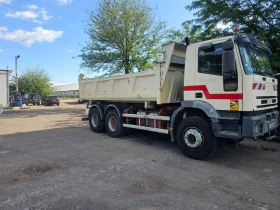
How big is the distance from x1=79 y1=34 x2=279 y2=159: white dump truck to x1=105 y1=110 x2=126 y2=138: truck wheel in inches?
32.4

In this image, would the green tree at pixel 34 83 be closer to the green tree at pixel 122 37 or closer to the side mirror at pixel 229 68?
the green tree at pixel 122 37

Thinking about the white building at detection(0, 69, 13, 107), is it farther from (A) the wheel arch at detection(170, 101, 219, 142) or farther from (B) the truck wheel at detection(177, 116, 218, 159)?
(B) the truck wheel at detection(177, 116, 218, 159)

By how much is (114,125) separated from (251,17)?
7139 mm

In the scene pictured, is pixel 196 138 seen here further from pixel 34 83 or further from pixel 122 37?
pixel 34 83

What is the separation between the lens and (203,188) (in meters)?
4.35

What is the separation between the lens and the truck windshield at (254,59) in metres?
5.29

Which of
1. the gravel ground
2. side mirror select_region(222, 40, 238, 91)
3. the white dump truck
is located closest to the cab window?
the white dump truck

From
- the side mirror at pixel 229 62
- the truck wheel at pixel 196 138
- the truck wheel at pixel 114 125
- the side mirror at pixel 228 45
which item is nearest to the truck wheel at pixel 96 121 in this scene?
the truck wheel at pixel 114 125

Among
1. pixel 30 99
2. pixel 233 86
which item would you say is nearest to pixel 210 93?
pixel 233 86

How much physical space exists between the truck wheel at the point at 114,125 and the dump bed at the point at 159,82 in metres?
0.58

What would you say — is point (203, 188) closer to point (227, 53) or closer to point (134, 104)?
point (227, 53)

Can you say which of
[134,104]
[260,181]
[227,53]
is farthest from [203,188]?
[134,104]

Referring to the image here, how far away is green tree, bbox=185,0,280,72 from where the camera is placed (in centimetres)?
936

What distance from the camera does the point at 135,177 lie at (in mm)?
4867
